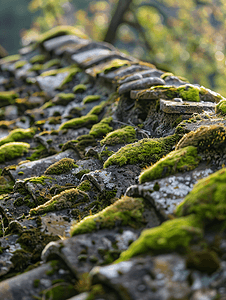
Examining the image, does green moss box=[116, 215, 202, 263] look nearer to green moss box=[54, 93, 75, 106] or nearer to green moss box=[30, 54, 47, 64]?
green moss box=[54, 93, 75, 106]

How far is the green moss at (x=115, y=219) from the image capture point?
9.92ft

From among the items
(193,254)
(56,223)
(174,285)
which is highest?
(193,254)

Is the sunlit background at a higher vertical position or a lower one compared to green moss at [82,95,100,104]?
higher

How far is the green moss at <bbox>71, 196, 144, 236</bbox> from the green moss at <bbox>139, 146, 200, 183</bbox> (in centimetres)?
43

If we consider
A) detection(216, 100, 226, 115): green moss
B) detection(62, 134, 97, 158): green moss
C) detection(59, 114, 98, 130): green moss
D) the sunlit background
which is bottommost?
detection(62, 134, 97, 158): green moss

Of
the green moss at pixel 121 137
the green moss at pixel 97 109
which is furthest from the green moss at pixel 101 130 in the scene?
the green moss at pixel 97 109

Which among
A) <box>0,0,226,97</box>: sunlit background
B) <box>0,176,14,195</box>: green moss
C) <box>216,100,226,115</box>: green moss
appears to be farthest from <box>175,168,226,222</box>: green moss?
<box>0,0,226,97</box>: sunlit background

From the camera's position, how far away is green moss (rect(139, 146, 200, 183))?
3.43 m

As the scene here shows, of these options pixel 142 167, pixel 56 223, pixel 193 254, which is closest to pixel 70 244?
pixel 56 223

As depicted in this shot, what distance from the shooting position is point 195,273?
6.73ft

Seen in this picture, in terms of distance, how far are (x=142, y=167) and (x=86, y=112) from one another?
4.99 metres

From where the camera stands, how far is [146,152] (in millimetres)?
4801

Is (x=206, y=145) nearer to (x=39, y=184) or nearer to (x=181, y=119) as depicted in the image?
(x=181, y=119)

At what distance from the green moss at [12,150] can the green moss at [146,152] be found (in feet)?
12.2
